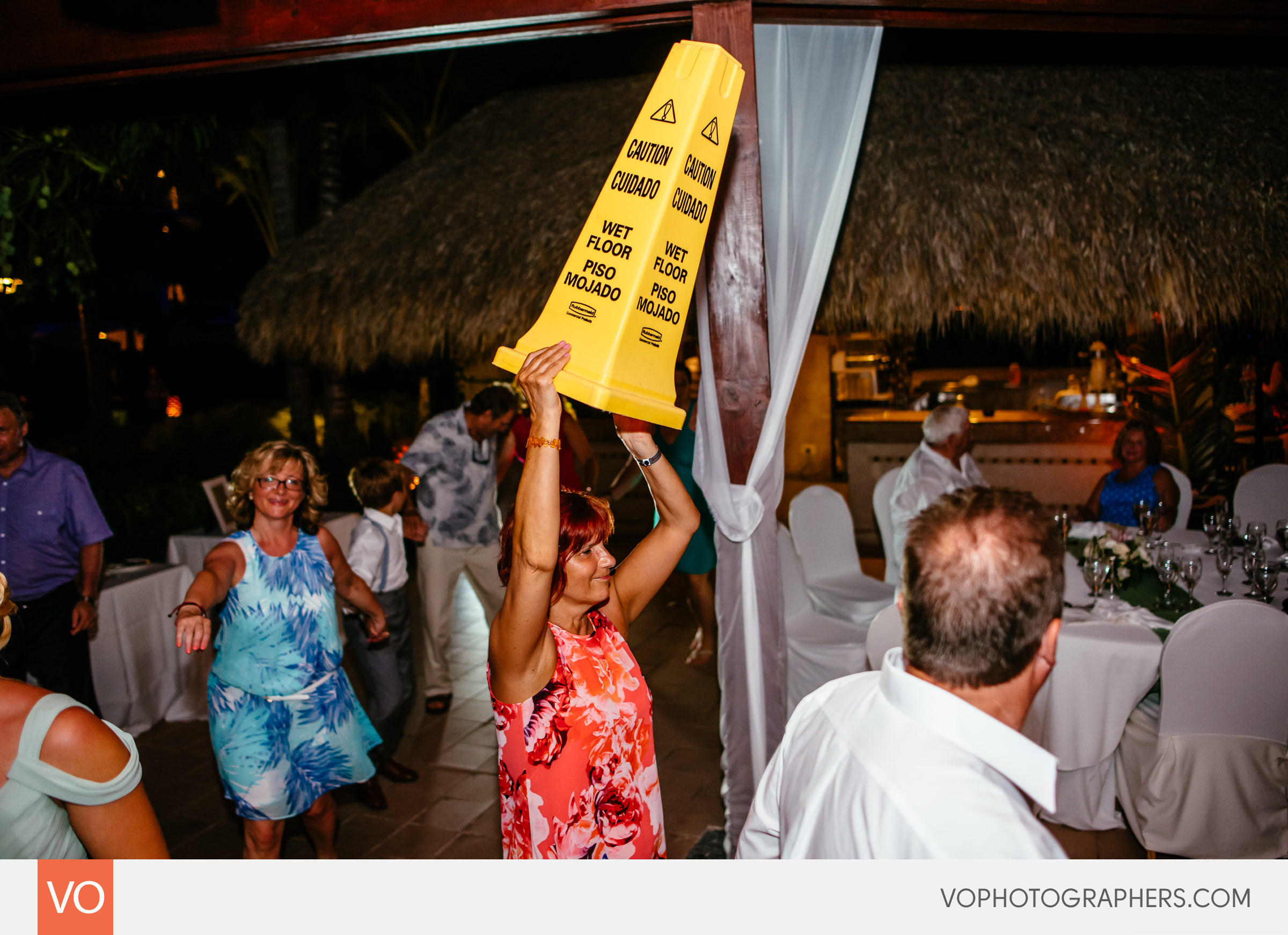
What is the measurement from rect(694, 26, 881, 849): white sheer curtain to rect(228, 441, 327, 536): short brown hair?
1517mm

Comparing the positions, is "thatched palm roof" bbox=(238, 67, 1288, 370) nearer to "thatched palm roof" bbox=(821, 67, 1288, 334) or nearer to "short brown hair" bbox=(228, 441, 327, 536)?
"thatched palm roof" bbox=(821, 67, 1288, 334)

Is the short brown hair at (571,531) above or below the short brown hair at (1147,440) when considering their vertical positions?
above

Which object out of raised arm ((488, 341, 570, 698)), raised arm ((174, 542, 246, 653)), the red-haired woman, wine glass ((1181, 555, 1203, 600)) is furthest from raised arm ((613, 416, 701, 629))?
wine glass ((1181, 555, 1203, 600))

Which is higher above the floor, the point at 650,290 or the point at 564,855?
the point at 650,290

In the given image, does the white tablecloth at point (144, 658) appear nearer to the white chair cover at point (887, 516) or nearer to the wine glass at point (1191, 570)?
the white chair cover at point (887, 516)

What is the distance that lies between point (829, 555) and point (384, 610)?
2.76m

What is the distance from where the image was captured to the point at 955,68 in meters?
5.67

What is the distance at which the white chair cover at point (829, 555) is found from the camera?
15.8 feet

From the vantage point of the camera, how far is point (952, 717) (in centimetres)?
118

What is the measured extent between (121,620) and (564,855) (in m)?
4.02

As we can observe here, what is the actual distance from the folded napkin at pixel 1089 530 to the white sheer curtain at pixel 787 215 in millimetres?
2665

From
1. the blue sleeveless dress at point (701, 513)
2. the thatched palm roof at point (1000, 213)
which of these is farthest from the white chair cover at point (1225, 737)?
the blue sleeveless dress at point (701, 513)

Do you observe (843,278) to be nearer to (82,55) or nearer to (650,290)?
(650,290)

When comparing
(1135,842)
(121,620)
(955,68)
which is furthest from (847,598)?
(121,620)
